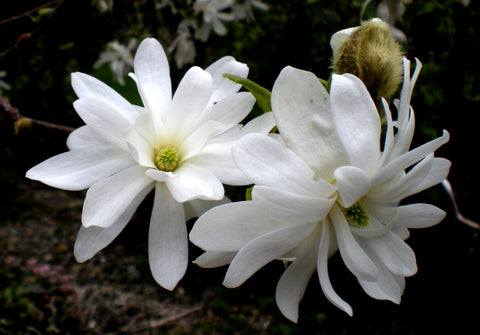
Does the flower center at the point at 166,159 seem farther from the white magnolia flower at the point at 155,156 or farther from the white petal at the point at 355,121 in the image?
the white petal at the point at 355,121

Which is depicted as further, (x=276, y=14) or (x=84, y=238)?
(x=276, y=14)

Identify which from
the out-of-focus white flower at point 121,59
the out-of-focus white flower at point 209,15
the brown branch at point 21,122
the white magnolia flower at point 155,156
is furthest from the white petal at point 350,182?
the out-of-focus white flower at point 121,59

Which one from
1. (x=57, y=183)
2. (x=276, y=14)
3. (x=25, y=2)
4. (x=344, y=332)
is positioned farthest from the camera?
(x=276, y=14)

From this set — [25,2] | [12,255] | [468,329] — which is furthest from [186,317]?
[25,2]

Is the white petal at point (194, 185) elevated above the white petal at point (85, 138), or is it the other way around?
the white petal at point (85, 138)

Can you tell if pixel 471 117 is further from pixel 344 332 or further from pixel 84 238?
pixel 84 238

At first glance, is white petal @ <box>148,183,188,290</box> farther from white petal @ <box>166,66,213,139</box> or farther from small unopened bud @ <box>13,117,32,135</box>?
small unopened bud @ <box>13,117,32,135</box>

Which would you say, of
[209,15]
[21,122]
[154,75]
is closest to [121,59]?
[209,15]
